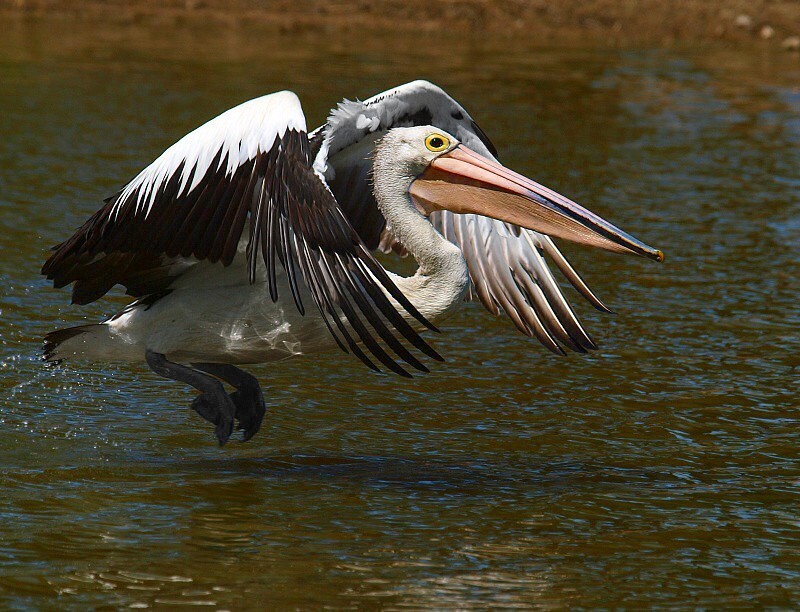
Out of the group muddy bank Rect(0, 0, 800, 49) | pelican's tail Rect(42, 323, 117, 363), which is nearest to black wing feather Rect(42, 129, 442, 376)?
pelican's tail Rect(42, 323, 117, 363)

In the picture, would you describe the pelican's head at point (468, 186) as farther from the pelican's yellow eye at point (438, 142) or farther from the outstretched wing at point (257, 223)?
the outstretched wing at point (257, 223)

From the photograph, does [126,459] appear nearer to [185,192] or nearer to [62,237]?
[185,192]

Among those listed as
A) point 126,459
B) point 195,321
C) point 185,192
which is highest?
point 185,192

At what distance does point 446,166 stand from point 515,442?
1.32 meters

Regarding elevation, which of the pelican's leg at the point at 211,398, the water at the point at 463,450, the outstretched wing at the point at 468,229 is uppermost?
the outstretched wing at the point at 468,229

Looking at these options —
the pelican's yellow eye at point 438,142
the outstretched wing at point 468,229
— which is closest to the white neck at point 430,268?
the pelican's yellow eye at point 438,142

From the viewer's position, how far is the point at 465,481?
218 inches

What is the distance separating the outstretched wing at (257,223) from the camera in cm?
473

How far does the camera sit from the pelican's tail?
5.80 meters

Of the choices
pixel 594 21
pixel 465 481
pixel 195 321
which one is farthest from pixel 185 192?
pixel 594 21

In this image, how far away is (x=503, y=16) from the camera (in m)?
19.6

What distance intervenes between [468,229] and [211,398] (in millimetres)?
1479

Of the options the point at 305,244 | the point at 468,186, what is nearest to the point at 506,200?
the point at 468,186

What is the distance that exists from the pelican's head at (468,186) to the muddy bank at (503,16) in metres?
13.4
